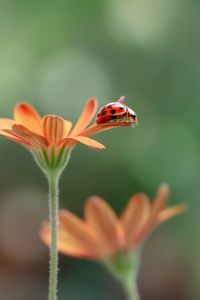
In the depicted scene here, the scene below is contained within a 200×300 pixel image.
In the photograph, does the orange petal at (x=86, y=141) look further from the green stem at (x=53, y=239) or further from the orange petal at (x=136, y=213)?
the orange petal at (x=136, y=213)

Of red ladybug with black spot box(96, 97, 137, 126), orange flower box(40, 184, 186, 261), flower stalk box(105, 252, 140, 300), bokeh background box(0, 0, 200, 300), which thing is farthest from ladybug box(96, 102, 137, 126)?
bokeh background box(0, 0, 200, 300)

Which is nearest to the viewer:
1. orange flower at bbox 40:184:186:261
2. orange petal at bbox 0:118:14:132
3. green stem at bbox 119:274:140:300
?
orange petal at bbox 0:118:14:132

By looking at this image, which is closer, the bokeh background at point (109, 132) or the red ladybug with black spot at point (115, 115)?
the red ladybug with black spot at point (115, 115)

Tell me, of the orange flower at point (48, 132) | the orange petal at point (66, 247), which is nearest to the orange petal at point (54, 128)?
the orange flower at point (48, 132)

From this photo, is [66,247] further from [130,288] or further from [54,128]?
[54,128]

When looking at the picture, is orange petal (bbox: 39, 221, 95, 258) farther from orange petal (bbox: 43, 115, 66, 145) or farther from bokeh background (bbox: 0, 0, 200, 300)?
bokeh background (bbox: 0, 0, 200, 300)

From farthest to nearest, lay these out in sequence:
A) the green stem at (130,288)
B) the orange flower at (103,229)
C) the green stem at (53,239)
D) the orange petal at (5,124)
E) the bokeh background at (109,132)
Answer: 1. the bokeh background at (109,132)
2. the orange flower at (103,229)
3. the green stem at (130,288)
4. the orange petal at (5,124)
5. the green stem at (53,239)

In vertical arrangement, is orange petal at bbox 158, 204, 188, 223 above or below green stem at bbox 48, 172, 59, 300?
above
